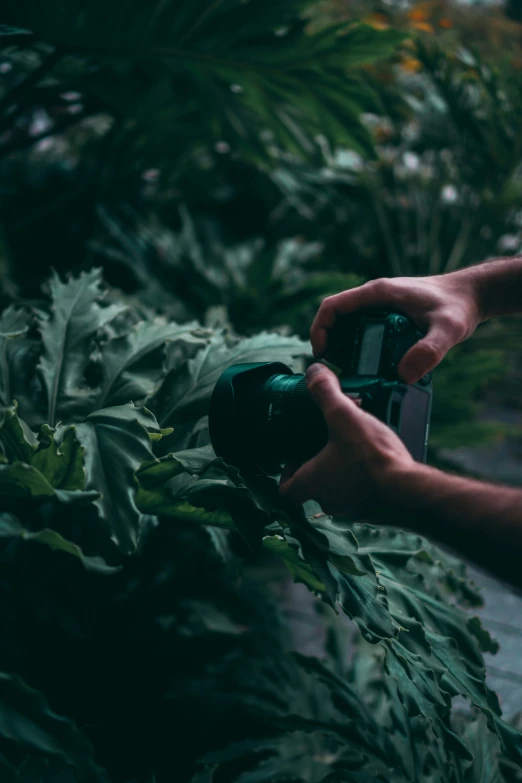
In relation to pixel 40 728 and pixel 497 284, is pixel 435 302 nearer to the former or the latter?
pixel 497 284

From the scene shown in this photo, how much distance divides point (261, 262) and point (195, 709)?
1081 mm

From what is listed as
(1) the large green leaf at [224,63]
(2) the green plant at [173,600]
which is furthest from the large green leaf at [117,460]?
(1) the large green leaf at [224,63]

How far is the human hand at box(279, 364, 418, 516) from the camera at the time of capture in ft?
1.90

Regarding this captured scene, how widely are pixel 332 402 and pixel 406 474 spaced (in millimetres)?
91

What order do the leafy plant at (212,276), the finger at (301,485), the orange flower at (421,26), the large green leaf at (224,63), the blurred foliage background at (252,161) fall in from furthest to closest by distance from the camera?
the orange flower at (421,26), the leafy plant at (212,276), the blurred foliage background at (252,161), the large green leaf at (224,63), the finger at (301,485)

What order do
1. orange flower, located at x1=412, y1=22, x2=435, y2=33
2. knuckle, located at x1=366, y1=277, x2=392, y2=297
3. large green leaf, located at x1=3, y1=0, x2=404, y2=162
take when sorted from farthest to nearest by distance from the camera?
1. orange flower, located at x1=412, y1=22, x2=435, y2=33
2. large green leaf, located at x1=3, y1=0, x2=404, y2=162
3. knuckle, located at x1=366, y1=277, x2=392, y2=297

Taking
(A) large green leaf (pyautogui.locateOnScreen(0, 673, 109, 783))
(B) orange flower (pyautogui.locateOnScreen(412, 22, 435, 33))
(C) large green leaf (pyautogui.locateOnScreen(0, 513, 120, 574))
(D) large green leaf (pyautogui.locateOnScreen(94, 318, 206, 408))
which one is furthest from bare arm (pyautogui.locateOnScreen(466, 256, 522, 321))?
(B) orange flower (pyautogui.locateOnScreen(412, 22, 435, 33))

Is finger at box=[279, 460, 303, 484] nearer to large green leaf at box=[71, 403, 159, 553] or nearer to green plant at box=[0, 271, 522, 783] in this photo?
green plant at box=[0, 271, 522, 783]

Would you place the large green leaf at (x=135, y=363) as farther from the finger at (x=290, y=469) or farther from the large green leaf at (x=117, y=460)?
the finger at (x=290, y=469)

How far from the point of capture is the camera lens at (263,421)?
2.21 feet

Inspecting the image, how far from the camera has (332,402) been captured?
608mm

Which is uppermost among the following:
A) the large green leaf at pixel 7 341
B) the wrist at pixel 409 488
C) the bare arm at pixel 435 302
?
the bare arm at pixel 435 302

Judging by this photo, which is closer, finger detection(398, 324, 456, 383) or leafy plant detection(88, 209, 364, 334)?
finger detection(398, 324, 456, 383)

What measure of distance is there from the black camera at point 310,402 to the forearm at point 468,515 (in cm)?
9
